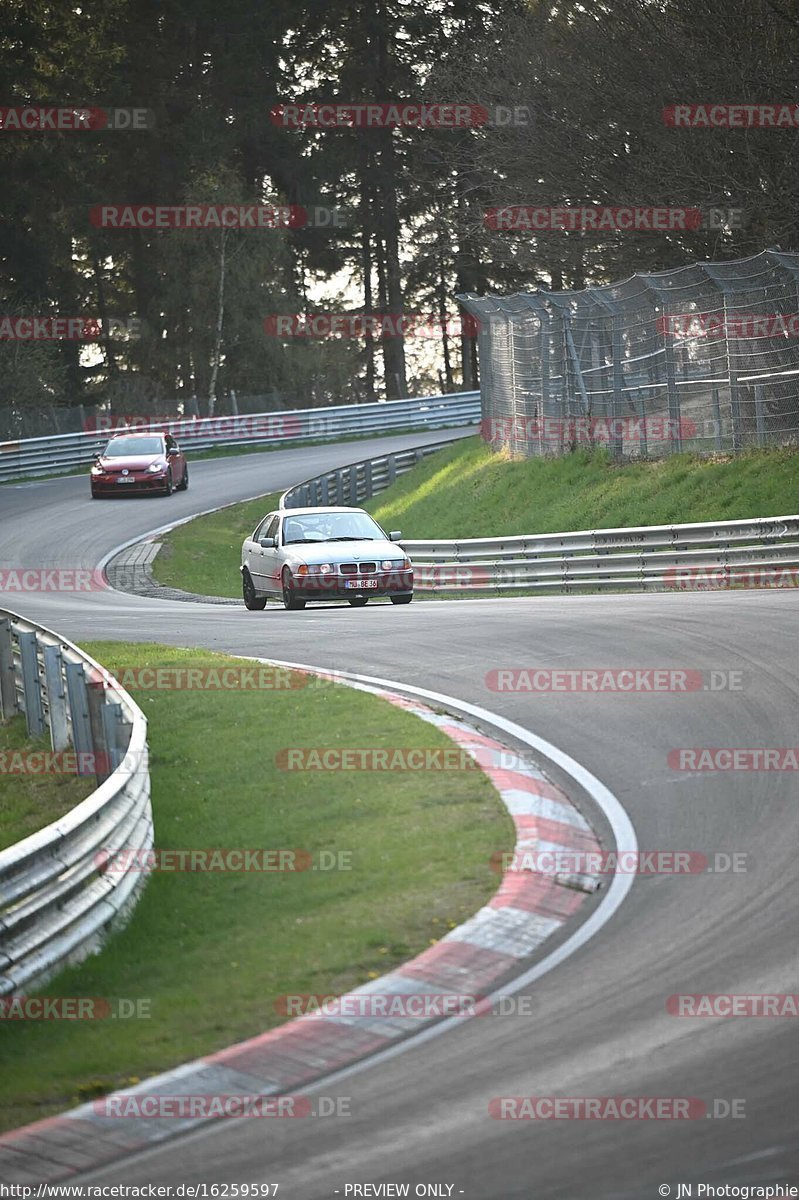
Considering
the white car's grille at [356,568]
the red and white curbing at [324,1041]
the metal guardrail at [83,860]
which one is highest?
the white car's grille at [356,568]

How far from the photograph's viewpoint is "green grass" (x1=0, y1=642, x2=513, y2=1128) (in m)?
6.63

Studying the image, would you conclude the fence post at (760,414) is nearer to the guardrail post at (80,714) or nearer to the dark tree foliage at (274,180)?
the dark tree foliage at (274,180)

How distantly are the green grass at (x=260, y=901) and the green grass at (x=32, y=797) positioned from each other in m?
0.69

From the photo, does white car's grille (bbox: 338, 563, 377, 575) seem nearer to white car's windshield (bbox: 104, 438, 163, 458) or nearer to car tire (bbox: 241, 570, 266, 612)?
car tire (bbox: 241, 570, 266, 612)

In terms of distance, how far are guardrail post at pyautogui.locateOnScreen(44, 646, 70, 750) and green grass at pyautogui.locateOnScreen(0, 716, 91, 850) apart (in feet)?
1.32

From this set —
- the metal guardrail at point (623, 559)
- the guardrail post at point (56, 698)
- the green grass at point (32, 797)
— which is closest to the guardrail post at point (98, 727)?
the green grass at point (32, 797)

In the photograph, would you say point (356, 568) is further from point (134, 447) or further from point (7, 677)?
point (134, 447)

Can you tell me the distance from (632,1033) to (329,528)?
647 inches

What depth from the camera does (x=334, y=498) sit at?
37781mm

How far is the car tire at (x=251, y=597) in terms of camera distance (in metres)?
23.5

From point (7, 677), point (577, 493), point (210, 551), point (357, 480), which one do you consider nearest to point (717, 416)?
point (577, 493)

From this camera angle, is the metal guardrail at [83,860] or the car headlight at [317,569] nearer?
the metal guardrail at [83,860]

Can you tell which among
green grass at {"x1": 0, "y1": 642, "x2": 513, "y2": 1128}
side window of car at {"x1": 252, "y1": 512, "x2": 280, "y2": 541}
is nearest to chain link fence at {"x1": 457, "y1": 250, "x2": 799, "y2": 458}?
side window of car at {"x1": 252, "y1": 512, "x2": 280, "y2": 541}

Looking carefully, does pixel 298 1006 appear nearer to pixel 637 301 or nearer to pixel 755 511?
pixel 755 511
